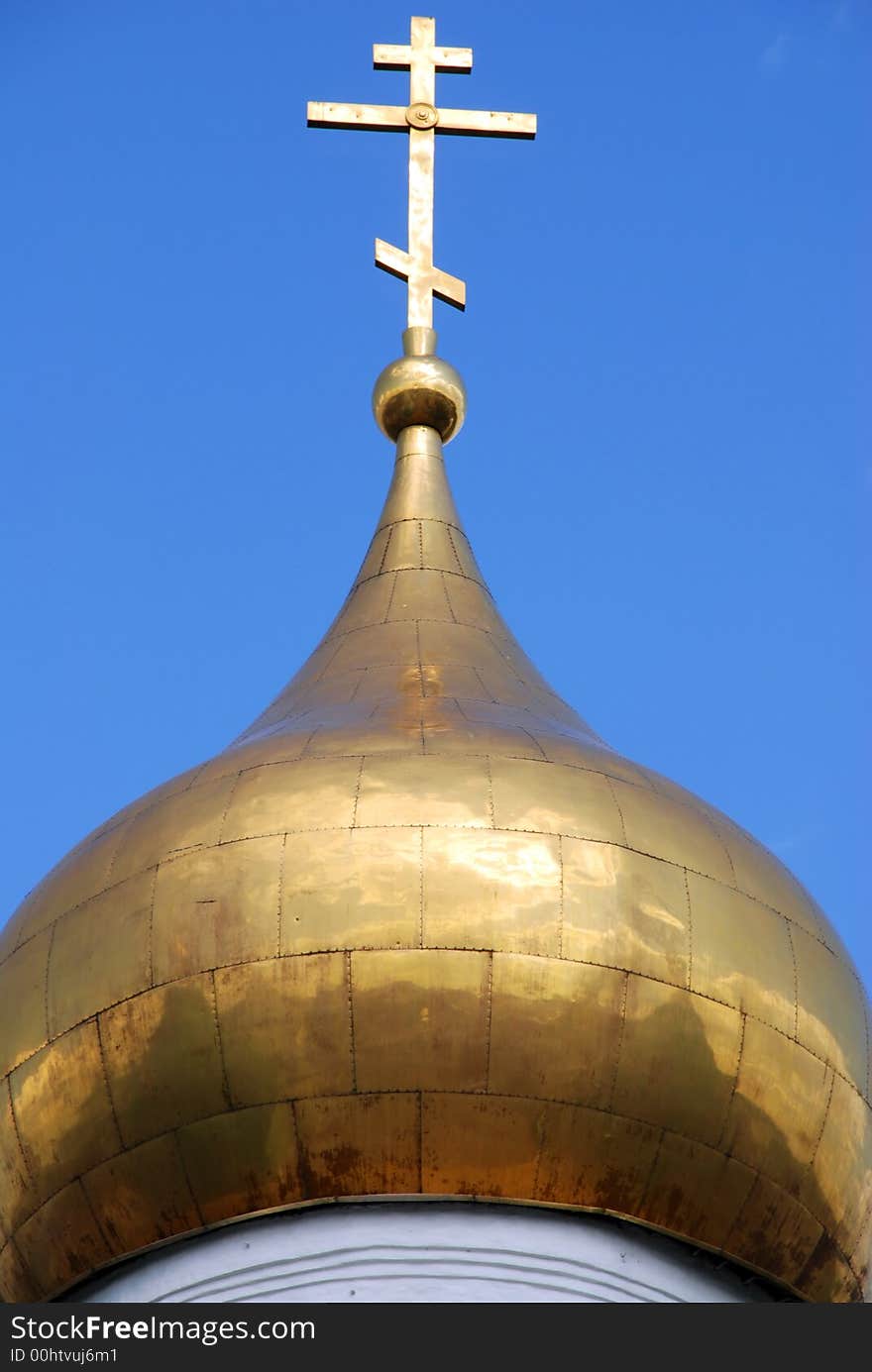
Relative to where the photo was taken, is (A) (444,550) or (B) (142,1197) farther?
(A) (444,550)

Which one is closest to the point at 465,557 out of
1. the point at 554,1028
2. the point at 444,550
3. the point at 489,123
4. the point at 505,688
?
the point at 444,550

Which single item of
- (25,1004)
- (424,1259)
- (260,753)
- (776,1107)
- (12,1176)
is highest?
(260,753)

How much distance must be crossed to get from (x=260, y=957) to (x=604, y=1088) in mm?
1353

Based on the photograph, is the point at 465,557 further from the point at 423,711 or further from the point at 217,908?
the point at 217,908

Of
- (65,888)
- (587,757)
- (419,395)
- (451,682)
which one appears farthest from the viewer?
(419,395)

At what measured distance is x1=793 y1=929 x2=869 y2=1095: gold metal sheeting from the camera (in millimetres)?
11664

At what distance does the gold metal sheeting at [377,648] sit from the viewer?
43.3 ft

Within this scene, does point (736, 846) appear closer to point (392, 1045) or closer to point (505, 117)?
point (392, 1045)

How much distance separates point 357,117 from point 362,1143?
20.7ft

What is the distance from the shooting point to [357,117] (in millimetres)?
15461

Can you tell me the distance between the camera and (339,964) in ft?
36.4

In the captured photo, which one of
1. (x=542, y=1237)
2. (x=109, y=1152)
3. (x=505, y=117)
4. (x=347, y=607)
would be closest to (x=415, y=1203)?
(x=542, y=1237)

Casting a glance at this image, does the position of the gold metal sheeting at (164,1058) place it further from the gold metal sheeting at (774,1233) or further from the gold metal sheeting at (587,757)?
the gold metal sheeting at (774,1233)

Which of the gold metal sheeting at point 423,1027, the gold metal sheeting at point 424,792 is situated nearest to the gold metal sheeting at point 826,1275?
the gold metal sheeting at point 423,1027
